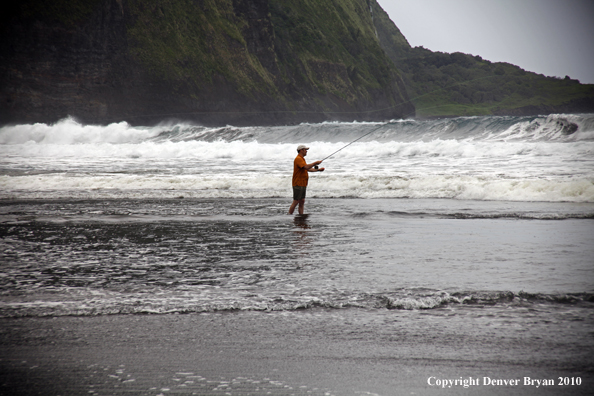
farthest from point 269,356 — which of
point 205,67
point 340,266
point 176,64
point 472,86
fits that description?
point 472,86

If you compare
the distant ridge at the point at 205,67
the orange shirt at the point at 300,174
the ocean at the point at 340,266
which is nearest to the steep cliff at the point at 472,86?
the distant ridge at the point at 205,67

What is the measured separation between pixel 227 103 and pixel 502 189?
72790 mm

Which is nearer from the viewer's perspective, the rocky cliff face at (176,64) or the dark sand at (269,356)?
the dark sand at (269,356)

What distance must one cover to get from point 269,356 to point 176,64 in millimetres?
78658

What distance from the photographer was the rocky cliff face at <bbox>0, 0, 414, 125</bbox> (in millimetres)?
62406

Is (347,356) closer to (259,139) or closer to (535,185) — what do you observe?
(535,185)

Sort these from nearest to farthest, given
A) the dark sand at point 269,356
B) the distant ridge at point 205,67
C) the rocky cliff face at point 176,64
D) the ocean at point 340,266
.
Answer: the dark sand at point 269,356 → the ocean at point 340,266 → the rocky cliff face at point 176,64 → the distant ridge at point 205,67

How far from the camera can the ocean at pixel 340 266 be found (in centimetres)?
308

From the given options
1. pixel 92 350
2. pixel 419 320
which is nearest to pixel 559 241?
pixel 419 320

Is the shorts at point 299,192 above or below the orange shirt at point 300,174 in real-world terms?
below

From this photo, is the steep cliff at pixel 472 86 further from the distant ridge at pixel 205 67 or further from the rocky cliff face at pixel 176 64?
the rocky cliff face at pixel 176 64

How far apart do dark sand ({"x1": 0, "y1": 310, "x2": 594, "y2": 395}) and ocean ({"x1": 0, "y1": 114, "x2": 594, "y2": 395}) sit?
0.02m

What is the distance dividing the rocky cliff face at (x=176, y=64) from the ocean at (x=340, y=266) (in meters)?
56.3

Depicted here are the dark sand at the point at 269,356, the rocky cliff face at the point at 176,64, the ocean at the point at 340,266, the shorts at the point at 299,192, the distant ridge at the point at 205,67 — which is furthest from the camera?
the distant ridge at the point at 205,67
